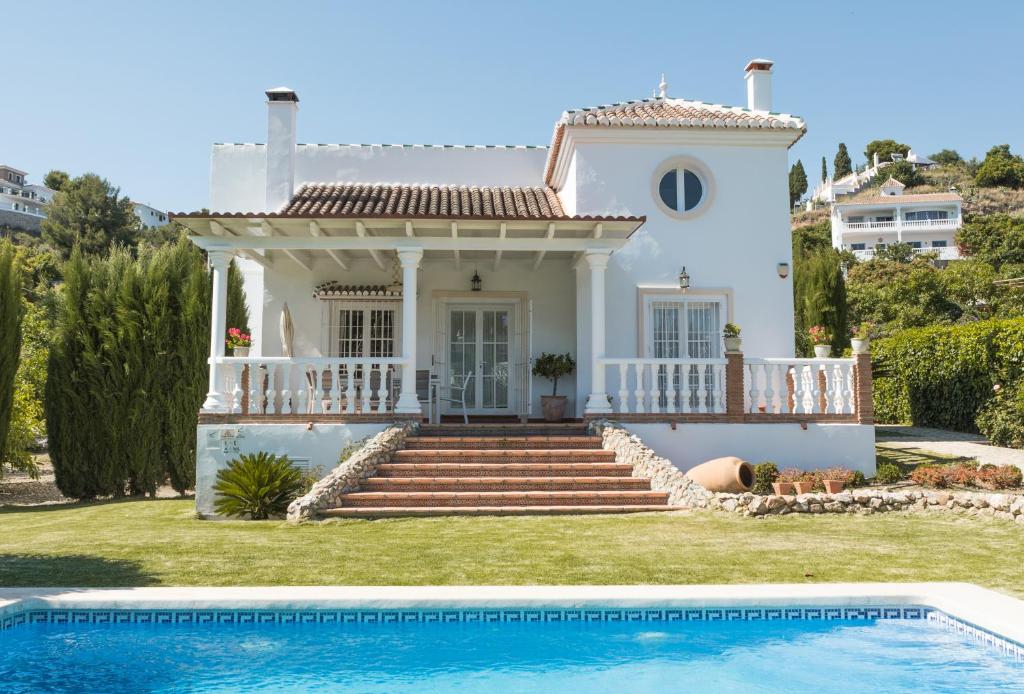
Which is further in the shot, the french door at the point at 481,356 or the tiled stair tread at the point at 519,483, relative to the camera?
the french door at the point at 481,356

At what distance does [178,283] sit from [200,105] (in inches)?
149

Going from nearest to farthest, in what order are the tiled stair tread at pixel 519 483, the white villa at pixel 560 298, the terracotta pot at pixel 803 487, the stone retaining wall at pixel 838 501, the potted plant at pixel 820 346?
1. the stone retaining wall at pixel 838 501
2. the tiled stair tread at pixel 519 483
3. the terracotta pot at pixel 803 487
4. the white villa at pixel 560 298
5. the potted plant at pixel 820 346

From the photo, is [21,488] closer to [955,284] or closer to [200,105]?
[200,105]

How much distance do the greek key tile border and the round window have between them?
11483 mm

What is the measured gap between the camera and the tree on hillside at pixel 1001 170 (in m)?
103

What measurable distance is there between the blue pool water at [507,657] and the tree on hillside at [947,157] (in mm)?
139590

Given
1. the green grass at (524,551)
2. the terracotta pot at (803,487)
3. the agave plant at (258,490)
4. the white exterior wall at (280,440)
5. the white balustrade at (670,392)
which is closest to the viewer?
the green grass at (524,551)

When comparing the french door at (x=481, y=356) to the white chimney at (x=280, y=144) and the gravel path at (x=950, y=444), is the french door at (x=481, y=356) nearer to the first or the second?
the white chimney at (x=280, y=144)

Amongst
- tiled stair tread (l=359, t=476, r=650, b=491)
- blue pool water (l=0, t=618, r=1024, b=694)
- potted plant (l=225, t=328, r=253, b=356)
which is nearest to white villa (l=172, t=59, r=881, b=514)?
potted plant (l=225, t=328, r=253, b=356)

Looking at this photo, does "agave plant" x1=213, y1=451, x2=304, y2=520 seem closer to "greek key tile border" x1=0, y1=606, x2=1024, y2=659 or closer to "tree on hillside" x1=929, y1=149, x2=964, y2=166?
"greek key tile border" x1=0, y1=606, x2=1024, y2=659

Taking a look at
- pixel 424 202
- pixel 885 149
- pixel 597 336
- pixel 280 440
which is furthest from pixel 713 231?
pixel 885 149

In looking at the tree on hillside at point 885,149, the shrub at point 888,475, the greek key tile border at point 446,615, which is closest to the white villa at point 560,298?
the shrub at point 888,475

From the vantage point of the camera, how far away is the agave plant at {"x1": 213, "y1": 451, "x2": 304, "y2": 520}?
498 inches

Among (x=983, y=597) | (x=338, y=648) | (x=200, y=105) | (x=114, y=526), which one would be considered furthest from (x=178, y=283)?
(x=983, y=597)
